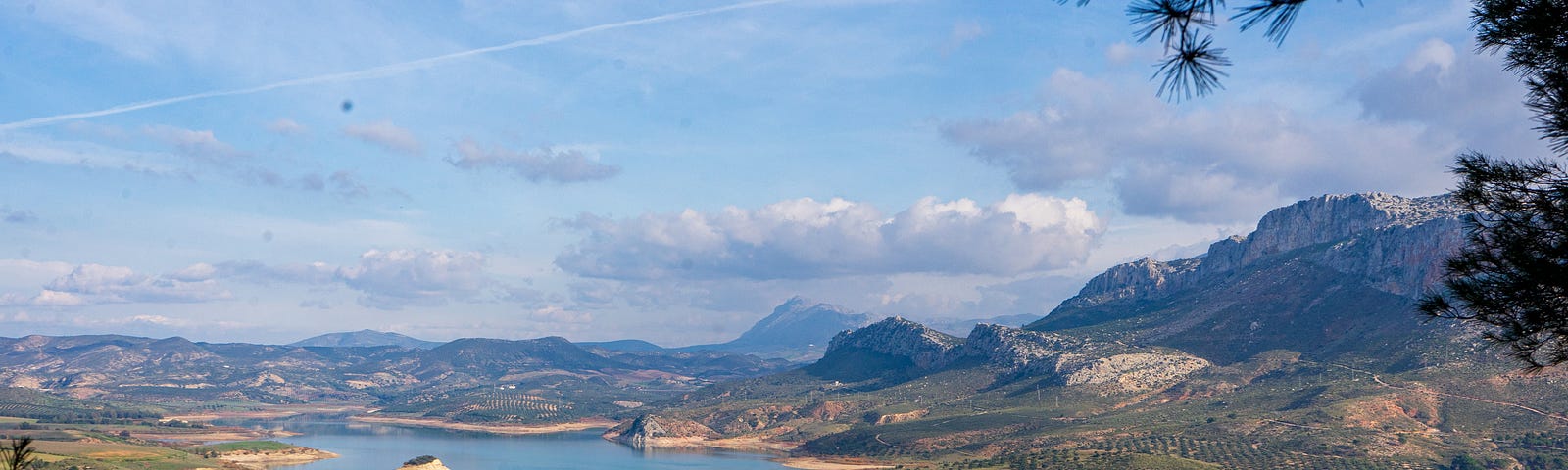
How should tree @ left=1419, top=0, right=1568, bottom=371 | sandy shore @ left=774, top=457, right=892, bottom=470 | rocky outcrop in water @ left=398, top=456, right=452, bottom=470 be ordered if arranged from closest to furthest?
tree @ left=1419, top=0, right=1568, bottom=371 → rocky outcrop in water @ left=398, top=456, right=452, bottom=470 → sandy shore @ left=774, top=457, right=892, bottom=470

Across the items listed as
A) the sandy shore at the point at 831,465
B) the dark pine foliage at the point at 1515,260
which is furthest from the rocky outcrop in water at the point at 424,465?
the dark pine foliage at the point at 1515,260

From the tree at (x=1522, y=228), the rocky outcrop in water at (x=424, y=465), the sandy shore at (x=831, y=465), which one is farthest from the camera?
the sandy shore at (x=831, y=465)

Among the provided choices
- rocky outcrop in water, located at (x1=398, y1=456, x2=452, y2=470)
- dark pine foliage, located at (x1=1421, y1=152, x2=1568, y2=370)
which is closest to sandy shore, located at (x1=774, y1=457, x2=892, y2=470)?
rocky outcrop in water, located at (x1=398, y1=456, x2=452, y2=470)

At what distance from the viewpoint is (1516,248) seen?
684 inches

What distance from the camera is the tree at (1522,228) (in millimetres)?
17047

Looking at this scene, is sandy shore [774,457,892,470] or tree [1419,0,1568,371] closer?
tree [1419,0,1568,371]

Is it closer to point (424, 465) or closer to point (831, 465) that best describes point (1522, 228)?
point (424, 465)

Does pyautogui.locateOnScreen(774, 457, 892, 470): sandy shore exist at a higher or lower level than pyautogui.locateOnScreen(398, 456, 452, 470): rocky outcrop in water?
lower

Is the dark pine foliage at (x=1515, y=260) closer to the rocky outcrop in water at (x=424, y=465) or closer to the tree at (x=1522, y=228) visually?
the tree at (x=1522, y=228)

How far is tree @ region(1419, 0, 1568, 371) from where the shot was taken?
1705 cm

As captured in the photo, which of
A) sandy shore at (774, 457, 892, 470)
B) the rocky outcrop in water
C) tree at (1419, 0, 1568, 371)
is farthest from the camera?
sandy shore at (774, 457, 892, 470)

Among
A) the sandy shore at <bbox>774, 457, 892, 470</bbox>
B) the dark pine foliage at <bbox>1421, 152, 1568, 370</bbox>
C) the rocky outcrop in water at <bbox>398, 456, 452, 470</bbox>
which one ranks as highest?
the dark pine foliage at <bbox>1421, 152, 1568, 370</bbox>

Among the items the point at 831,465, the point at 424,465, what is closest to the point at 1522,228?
the point at 424,465

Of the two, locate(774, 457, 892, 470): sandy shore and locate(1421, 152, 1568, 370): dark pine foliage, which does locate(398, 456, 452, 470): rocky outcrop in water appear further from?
locate(1421, 152, 1568, 370): dark pine foliage
